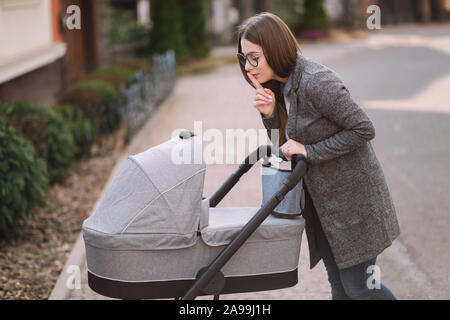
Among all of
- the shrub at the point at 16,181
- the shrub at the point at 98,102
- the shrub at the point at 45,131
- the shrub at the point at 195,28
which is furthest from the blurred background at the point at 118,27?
the shrub at the point at 16,181

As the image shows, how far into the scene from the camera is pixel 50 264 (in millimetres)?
5121

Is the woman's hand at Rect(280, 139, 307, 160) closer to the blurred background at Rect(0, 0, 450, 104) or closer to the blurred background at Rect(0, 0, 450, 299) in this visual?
the blurred background at Rect(0, 0, 450, 299)

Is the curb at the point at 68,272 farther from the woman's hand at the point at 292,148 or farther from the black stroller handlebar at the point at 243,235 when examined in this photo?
the woman's hand at the point at 292,148

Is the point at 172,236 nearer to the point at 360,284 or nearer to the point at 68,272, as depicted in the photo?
the point at 360,284

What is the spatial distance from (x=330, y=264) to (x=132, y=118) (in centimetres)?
667

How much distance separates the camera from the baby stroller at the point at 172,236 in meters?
2.80

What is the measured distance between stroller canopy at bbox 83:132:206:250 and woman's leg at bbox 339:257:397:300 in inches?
29.3

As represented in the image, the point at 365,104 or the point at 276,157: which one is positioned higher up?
the point at 276,157

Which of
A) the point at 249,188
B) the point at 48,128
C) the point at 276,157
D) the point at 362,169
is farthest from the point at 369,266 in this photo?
the point at 48,128

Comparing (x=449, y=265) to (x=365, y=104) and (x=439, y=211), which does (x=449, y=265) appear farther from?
(x=365, y=104)

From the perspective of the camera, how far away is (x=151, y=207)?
2793 millimetres

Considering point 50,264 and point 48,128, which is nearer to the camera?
point 50,264

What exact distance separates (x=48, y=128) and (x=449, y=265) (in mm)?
4036

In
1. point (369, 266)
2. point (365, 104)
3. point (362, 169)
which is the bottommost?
point (365, 104)
